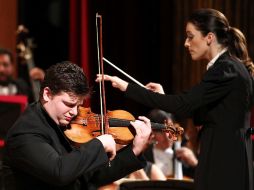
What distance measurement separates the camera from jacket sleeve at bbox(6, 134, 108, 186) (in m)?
2.10

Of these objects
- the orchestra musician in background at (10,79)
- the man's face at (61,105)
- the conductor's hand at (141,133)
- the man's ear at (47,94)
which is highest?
the man's ear at (47,94)

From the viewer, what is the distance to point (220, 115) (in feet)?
9.60

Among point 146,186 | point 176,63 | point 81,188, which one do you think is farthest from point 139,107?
point 81,188

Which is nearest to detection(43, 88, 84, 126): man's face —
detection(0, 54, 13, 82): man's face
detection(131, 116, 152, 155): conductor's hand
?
detection(131, 116, 152, 155): conductor's hand

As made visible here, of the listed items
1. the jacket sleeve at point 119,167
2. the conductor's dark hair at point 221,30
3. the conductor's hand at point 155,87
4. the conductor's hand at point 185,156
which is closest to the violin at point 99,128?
the jacket sleeve at point 119,167

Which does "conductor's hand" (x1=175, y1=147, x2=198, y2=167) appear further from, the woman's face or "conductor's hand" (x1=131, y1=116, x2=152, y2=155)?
"conductor's hand" (x1=131, y1=116, x2=152, y2=155)

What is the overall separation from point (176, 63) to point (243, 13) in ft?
2.46

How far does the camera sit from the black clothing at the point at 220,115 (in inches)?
115

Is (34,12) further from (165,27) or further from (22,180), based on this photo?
(22,180)

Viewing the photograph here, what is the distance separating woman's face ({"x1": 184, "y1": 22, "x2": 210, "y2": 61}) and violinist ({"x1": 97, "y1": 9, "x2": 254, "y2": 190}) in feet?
0.08

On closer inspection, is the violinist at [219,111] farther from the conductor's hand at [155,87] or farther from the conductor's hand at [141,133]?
the conductor's hand at [141,133]

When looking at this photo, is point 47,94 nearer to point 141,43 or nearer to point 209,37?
point 209,37

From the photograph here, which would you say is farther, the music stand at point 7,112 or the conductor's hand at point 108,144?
the music stand at point 7,112

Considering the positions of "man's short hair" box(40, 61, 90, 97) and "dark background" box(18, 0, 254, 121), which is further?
"dark background" box(18, 0, 254, 121)
